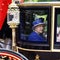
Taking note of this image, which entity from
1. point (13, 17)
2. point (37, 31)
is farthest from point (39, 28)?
point (13, 17)

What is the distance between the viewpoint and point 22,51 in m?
3.89

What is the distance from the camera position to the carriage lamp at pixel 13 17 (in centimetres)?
393

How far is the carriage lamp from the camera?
12.9ft

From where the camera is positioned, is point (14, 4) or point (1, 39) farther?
point (1, 39)

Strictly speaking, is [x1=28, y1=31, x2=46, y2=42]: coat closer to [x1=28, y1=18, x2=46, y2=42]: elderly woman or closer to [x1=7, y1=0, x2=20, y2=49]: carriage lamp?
[x1=28, y1=18, x2=46, y2=42]: elderly woman

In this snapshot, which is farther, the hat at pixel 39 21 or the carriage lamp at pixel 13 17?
the carriage lamp at pixel 13 17

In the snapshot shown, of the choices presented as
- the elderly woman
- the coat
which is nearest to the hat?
the elderly woman

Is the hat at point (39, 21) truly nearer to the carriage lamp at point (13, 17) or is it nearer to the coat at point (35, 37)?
the coat at point (35, 37)

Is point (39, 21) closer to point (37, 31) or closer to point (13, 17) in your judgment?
point (37, 31)

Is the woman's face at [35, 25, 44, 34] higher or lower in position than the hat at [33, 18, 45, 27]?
lower

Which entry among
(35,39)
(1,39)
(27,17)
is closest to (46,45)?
(35,39)

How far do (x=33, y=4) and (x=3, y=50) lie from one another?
2.08 ft

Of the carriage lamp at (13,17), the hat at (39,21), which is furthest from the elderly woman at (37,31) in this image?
the carriage lamp at (13,17)

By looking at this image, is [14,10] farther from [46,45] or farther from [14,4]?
[46,45]
